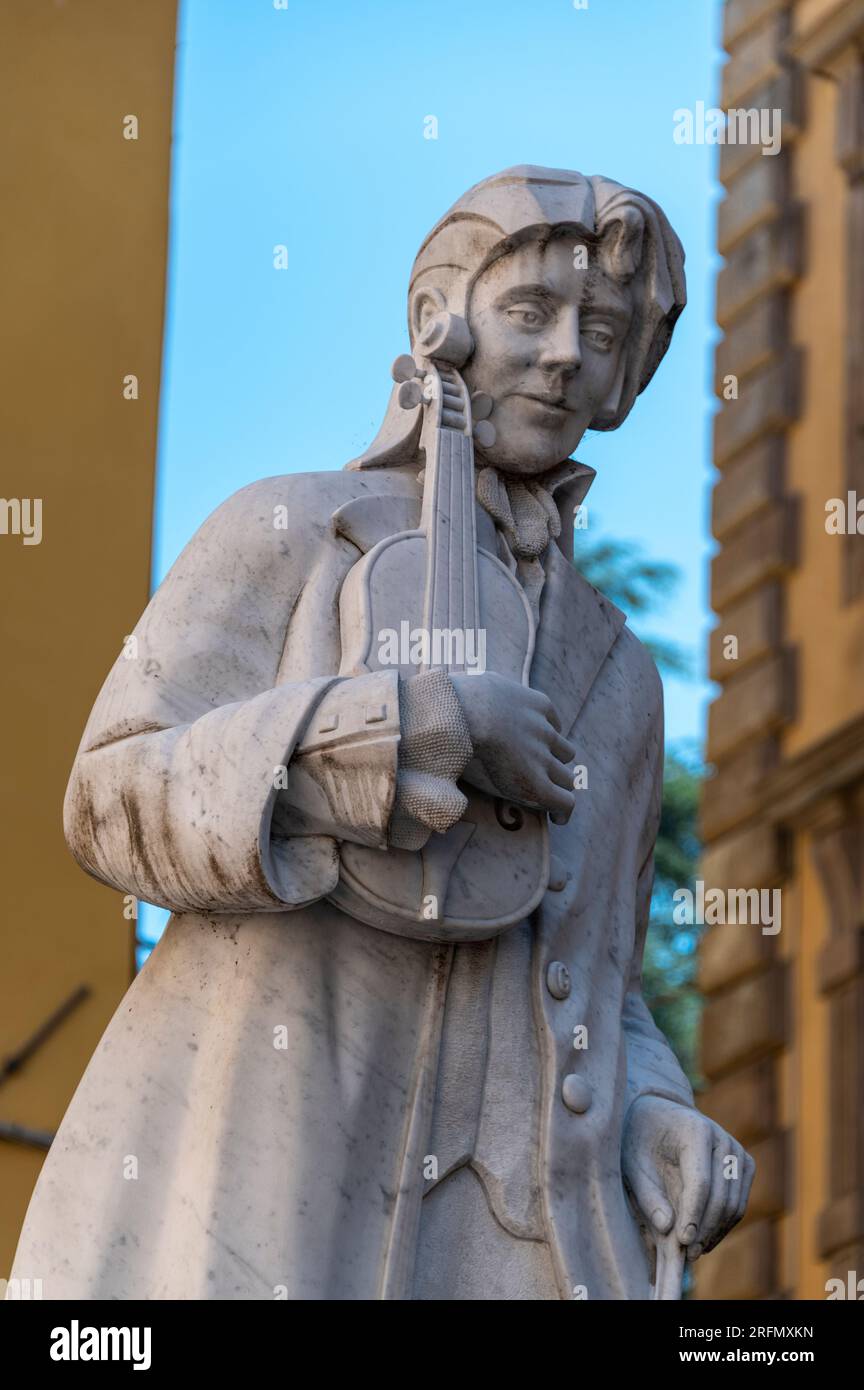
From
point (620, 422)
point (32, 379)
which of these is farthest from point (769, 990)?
point (620, 422)

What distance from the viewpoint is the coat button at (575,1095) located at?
5590 millimetres

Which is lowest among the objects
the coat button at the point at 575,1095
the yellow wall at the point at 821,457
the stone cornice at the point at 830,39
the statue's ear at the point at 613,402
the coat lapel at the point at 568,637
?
the coat button at the point at 575,1095

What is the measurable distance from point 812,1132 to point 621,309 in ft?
45.9

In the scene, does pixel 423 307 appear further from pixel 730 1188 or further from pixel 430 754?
pixel 730 1188

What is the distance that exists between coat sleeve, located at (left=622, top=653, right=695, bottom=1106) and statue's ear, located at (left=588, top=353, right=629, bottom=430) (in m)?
0.43

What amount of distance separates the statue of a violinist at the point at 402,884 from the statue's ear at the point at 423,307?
2cm

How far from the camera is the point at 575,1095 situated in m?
5.59

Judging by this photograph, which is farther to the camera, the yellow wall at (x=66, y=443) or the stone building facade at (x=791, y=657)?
the stone building facade at (x=791, y=657)

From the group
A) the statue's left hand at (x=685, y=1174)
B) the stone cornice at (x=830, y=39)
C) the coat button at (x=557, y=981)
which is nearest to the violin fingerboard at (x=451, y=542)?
the coat button at (x=557, y=981)

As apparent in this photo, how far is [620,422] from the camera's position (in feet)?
20.1

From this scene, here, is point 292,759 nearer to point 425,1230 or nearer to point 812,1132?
point 425,1230

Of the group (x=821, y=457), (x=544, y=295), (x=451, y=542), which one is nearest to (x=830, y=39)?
(x=821, y=457)

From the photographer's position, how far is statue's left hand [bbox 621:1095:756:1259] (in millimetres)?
5645

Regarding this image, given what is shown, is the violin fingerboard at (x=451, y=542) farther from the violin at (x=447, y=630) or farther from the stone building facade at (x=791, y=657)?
the stone building facade at (x=791, y=657)
